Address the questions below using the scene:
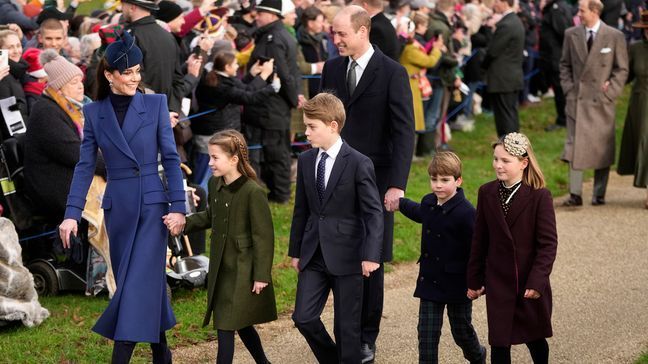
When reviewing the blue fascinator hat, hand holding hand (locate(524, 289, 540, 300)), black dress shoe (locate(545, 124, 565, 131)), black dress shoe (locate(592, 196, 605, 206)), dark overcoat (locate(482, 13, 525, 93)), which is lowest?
black dress shoe (locate(545, 124, 565, 131))

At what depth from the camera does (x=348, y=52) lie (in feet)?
24.5

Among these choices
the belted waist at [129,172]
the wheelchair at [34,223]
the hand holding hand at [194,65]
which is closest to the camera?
the belted waist at [129,172]

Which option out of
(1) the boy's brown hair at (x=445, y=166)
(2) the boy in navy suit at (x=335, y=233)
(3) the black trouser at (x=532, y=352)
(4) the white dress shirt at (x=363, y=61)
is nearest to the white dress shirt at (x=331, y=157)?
(2) the boy in navy suit at (x=335, y=233)

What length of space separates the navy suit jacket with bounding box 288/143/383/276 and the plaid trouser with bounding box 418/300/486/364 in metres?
0.50

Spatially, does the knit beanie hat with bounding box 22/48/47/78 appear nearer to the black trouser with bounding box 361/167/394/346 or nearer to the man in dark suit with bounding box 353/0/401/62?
the man in dark suit with bounding box 353/0/401/62

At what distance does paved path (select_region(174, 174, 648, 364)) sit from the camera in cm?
766

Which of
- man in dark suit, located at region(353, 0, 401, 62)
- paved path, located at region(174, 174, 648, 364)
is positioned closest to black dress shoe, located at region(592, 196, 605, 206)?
paved path, located at region(174, 174, 648, 364)

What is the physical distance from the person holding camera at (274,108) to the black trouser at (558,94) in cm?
759

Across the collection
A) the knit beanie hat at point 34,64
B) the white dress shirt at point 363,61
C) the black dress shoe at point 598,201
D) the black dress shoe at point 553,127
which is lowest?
the black dress shoe at point 553,127

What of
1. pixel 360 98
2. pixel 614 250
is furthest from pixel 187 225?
pixel 614 250

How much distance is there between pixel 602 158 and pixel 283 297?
5057 mm

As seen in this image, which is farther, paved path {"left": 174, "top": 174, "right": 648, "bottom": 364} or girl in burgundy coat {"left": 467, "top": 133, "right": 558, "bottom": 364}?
paved path {"left": 174, "top": 174, "right": 648, "bottom": 364}

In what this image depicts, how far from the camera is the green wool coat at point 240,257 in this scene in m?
6.84

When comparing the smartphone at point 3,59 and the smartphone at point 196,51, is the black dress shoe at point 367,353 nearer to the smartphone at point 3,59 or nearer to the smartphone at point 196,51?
the smartphone at point 3,59
